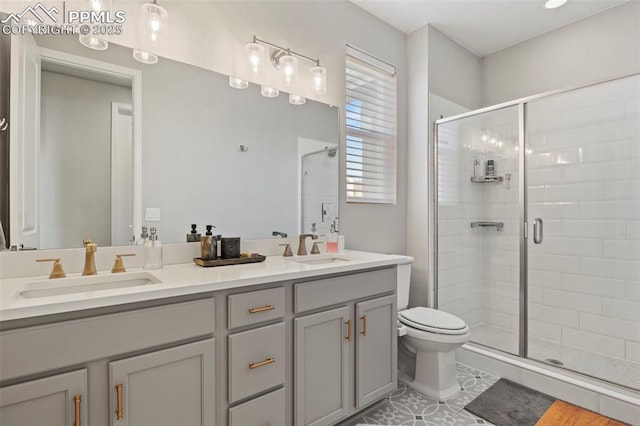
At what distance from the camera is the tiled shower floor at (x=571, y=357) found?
2.15 m

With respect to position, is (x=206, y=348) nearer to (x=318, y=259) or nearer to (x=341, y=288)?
(x=341, y=288)

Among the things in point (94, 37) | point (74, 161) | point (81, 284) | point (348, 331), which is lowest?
point (348, 331)

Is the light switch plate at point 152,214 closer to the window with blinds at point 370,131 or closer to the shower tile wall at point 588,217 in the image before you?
the window with blinds at point 370,131

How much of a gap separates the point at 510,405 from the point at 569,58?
2.66 meters

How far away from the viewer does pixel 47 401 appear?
936 mm

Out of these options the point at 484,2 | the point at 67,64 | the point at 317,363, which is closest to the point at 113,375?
the point at 317,363

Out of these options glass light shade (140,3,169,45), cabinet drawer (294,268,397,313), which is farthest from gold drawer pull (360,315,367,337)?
glass light shade (140,3,169,45)

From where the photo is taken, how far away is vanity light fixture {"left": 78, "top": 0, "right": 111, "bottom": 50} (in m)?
1.44

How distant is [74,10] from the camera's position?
1.44m

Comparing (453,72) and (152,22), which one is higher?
(453,72)

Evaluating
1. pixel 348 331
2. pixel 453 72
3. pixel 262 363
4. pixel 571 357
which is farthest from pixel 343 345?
pixel 453 72

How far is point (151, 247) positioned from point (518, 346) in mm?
2507

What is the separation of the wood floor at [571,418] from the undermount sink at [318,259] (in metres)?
1.38

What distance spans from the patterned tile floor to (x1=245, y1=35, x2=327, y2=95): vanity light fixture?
196 centimetres
